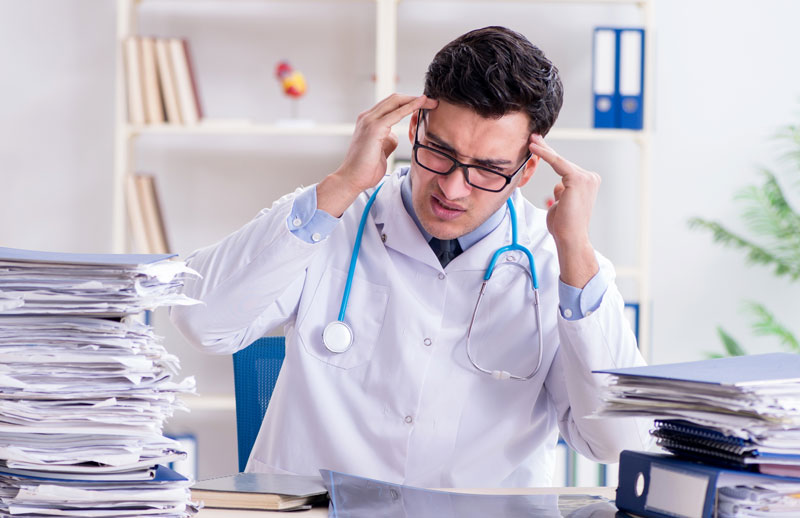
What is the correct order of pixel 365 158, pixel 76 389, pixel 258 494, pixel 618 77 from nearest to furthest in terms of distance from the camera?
pixel 76 389 < pixel 258 494 < pixel 365 158 < pixel 618 77

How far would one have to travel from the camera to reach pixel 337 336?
4.85 feet

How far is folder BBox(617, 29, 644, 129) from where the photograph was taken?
106 inches

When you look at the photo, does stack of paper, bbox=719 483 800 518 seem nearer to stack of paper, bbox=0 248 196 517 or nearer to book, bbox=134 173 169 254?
stack of paper, bbox=0 248 196 517

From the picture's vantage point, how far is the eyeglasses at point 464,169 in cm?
141

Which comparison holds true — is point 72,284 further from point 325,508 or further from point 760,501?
point 760,501

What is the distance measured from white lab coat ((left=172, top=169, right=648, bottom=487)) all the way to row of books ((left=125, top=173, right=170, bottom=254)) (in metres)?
1.35

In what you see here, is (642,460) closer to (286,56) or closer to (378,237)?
(378,237)

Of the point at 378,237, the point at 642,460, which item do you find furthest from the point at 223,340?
the point at 642,460

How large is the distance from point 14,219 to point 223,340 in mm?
1889

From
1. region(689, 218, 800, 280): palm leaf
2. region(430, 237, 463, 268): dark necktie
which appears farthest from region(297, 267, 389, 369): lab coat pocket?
region(689, 218, 800, 280): palm leaf

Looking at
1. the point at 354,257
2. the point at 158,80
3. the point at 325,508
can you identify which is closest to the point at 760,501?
the point at 325,508

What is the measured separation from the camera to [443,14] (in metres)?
3.09

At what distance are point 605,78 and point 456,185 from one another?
151cm

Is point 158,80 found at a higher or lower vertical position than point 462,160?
higher
